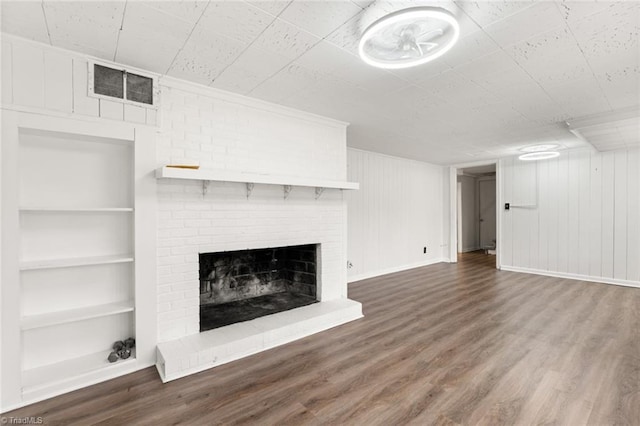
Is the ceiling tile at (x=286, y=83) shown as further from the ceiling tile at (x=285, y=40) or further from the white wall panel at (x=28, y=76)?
the white wall panel at (x=28, y=76)

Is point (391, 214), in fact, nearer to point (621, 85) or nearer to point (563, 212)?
point (563, 212)

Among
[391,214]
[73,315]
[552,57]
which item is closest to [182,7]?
[73,315]

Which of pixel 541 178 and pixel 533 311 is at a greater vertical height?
pixel 541 178

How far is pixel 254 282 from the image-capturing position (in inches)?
159

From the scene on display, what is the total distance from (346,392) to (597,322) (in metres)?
3.39

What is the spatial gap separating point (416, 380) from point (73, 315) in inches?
108

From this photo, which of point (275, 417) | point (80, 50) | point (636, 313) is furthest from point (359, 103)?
point (636, 313)

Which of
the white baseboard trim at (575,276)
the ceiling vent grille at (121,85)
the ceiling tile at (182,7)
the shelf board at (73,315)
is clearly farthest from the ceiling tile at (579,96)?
the shelf board at (73,315)

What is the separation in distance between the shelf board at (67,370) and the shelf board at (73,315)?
0.39 m

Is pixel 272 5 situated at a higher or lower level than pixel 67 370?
higher

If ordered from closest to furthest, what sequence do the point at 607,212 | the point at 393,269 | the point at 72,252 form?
1. the point at 72,252
2. the point at 607,212
3. the point at 393,269

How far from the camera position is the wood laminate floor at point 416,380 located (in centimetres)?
197

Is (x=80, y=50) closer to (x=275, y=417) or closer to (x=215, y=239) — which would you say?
(x=215, y=239)

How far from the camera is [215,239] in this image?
9.91 feet
